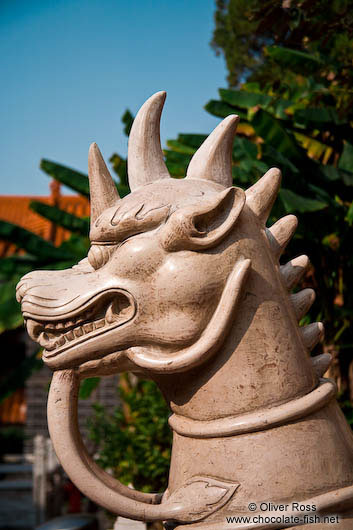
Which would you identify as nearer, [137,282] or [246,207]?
[137,282]

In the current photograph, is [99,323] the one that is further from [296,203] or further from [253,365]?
[296,203]

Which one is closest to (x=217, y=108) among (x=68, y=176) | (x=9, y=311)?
(x=68, y=176)

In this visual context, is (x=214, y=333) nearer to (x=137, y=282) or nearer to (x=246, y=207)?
(x=137, y=282)

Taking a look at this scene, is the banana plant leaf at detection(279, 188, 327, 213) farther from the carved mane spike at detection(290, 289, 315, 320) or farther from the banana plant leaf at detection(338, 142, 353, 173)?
the carved mane spike at detection(290, 289, 315, 320)

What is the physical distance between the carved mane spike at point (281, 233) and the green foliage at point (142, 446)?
3773 millimetres

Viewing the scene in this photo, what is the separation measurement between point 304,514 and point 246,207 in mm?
916

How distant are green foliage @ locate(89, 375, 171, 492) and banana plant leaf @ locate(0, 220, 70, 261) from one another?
67.6 inches

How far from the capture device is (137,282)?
157 cm

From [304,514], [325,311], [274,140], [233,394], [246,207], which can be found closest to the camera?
[304,514]

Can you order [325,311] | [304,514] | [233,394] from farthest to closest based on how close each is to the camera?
[325,311] → [233,394] → [304,514]

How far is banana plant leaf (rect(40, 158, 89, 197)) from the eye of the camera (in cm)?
481

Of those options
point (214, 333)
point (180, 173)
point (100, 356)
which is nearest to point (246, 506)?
point (214, 333)

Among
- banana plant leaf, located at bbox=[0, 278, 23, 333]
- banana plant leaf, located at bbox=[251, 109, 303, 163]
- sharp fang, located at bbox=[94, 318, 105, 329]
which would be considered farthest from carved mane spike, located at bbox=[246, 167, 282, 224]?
banana plant leaf, located at bbox=[0, 278, 23, 333]

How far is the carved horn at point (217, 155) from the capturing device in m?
1.77
